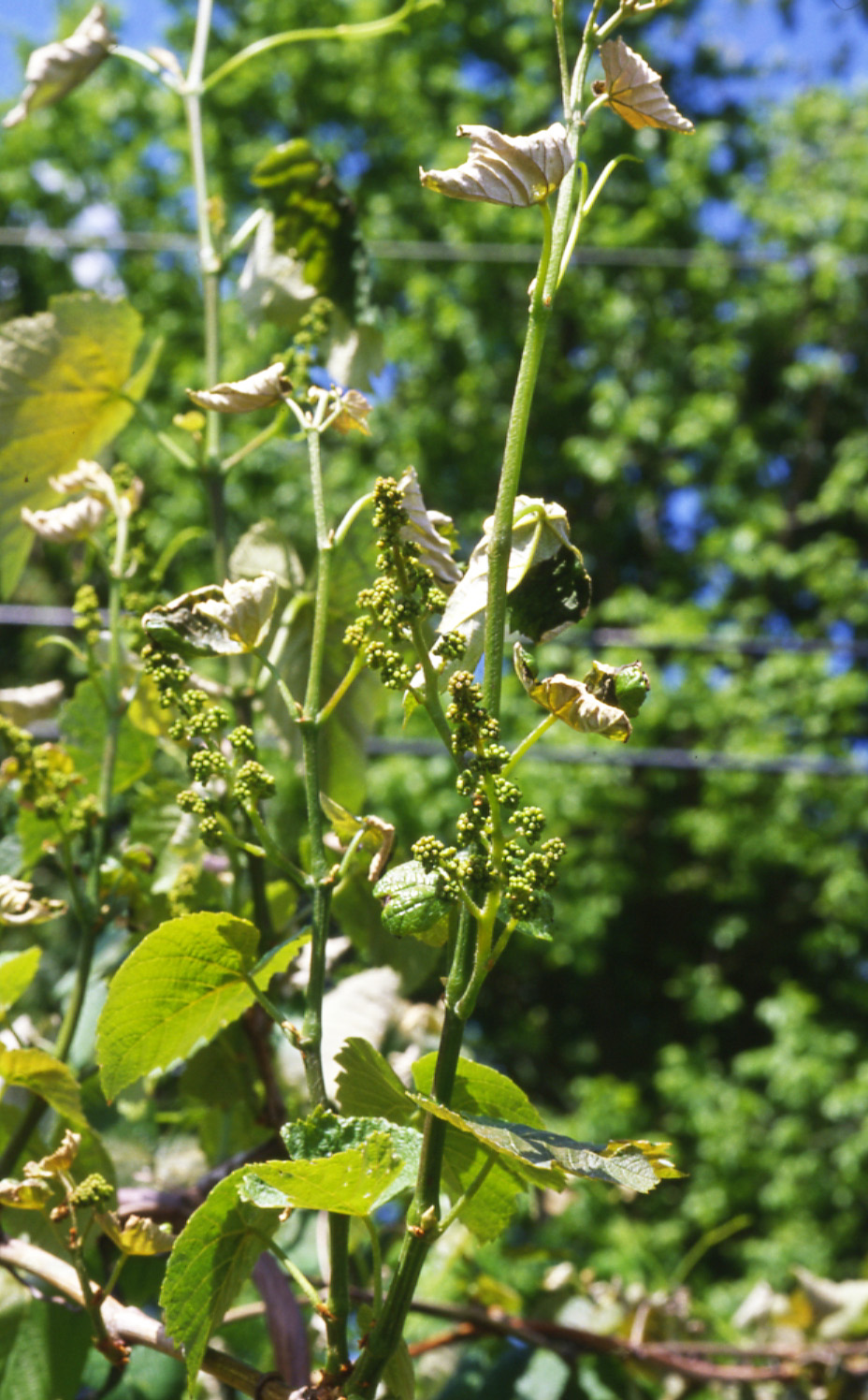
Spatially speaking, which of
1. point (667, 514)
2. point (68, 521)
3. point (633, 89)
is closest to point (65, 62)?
point (68, 521)

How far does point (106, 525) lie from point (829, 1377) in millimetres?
524

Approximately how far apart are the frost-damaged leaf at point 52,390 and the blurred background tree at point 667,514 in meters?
4.10

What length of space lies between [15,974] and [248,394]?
0.18 meters

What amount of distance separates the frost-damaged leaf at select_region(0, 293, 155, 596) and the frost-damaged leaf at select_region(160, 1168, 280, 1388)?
263 millimetres

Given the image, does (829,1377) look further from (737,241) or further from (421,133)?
(421,133)

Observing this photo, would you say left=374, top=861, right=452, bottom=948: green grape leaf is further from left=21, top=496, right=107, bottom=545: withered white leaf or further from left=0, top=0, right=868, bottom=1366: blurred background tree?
left=0, top=0, right=868, bottom=1366: blurred background tree

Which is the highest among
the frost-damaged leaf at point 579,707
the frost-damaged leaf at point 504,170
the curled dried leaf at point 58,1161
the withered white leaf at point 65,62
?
the withered white leaf at point 65,62

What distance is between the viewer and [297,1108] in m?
0.52

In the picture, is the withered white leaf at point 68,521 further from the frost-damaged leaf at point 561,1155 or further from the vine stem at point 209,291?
the frost-damaged leaf at point 561,1155

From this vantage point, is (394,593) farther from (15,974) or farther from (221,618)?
(15,974)

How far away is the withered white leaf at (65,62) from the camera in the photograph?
514 millimetres

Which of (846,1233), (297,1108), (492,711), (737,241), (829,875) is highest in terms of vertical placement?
(737,241)

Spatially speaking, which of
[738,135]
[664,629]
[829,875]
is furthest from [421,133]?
[829,875]

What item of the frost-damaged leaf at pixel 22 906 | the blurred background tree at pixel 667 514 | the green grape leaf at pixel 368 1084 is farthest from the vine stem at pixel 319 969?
the blurred background tree at pixel 667 514
